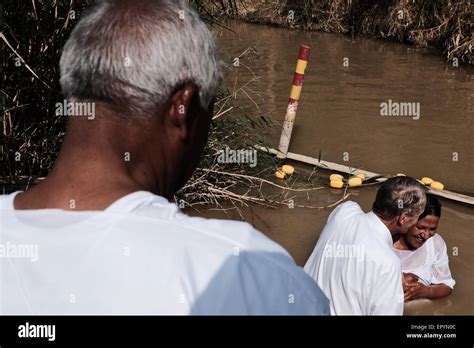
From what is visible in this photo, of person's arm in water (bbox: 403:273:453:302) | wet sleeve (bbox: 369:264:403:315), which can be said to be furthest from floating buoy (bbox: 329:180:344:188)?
wet sleeve (bbox: 369:264:403:315)

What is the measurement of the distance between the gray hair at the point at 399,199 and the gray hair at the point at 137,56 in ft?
8.07

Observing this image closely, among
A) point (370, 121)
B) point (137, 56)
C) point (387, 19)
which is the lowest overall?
point (370, 121)

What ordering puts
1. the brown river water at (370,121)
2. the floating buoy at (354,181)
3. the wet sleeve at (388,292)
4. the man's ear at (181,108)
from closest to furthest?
the man's ear at (181,108) < the wet sleeve at (388,292) < the brown river water at (370,121) < the floating buoy at (354,181)

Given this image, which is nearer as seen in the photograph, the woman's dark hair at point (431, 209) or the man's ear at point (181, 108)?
the man's ear at point (181, 108)

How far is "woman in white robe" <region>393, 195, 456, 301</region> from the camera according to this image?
435 cm

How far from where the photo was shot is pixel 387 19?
13.7m

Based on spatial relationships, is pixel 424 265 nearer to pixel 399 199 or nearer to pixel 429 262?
pixel 429 262

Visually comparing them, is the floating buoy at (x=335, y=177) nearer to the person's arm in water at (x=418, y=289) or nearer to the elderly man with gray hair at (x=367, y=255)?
the person's arm in water at (x=418, y=289)

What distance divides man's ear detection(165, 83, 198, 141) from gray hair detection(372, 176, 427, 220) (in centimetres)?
244

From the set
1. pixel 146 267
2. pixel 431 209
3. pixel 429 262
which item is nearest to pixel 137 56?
pixel 146 267

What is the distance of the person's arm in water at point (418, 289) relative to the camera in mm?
4379

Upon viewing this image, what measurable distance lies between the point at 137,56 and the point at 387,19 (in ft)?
43.6

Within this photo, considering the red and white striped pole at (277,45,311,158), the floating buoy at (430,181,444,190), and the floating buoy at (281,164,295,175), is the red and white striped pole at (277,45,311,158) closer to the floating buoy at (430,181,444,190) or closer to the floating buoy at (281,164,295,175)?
the floating buoy at (281,164,295,175)

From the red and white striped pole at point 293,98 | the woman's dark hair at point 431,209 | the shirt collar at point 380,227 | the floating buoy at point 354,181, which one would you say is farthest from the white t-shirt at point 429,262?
the red and white striped pole at point 293,98
